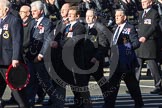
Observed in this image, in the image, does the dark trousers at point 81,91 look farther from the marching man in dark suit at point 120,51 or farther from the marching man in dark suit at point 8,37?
the marching man in dark suit at point 8,37

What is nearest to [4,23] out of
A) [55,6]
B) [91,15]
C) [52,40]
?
[52,40]

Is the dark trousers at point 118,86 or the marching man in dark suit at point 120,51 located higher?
the marching man in dark suit at point 120,51

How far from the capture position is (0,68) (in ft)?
34.3

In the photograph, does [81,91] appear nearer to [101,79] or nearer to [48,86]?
[48,86]

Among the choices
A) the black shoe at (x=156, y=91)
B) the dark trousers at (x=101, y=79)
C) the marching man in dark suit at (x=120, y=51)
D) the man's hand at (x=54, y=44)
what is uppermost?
the man's hand at (x=54, y=44)

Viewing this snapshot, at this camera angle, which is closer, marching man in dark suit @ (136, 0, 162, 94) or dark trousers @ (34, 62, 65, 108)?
dark trousers @ (34, 62, 65, 108)

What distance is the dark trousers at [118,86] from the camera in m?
11.5

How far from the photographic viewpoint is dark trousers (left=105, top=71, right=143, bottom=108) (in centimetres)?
1145

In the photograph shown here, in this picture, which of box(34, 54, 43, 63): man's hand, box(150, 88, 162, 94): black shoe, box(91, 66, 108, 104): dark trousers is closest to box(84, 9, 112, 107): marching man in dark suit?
box(91, 66, 108, 104): dark trousers

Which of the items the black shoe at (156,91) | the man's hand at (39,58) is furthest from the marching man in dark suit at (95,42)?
the black shoe at (156,91)

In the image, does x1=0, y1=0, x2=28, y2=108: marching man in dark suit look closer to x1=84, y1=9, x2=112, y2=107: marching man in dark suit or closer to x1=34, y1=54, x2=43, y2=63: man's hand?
x1=34, y1=54, x2=43, y2=63: man's hand

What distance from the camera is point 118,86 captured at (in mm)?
11484

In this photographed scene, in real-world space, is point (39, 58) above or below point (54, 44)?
below

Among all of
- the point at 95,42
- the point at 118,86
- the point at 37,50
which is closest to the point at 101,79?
the point at 118,86
